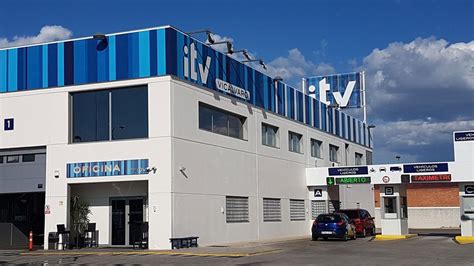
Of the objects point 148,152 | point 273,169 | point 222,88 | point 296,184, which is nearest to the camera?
point 148,152

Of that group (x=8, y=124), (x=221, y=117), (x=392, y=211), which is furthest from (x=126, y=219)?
(x=392, y=211)

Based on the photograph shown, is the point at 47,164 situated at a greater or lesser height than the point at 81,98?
lesser

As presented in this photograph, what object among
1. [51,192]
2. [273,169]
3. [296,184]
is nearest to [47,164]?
[51,192]

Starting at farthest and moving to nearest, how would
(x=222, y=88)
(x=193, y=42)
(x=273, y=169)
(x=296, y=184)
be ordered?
(x=296, y=184)
(x=273, y=169)
(x=222, y=88)
(x=193, y=42)

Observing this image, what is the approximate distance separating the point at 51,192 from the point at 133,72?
6.32 meters

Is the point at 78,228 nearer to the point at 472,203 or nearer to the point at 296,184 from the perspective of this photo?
the point at 296,184

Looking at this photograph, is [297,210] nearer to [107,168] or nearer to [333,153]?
[333,153]

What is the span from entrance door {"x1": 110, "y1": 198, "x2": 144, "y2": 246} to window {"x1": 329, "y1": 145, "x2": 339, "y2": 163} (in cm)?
2165

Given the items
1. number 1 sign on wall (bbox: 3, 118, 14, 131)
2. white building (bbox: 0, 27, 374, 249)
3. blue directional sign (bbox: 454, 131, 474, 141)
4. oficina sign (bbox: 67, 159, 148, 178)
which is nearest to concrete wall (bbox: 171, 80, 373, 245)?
white building (bbox: 0, 27, 374, 249)

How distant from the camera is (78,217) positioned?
91.9 feet

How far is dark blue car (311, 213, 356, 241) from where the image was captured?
32312 mm

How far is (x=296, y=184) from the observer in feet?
130

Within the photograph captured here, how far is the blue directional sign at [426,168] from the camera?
35.0m

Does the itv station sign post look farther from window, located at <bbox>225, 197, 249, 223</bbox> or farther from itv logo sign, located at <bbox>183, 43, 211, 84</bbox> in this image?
itv logo sign, located at <bbox>183, 43, 211, 84</bbox>
